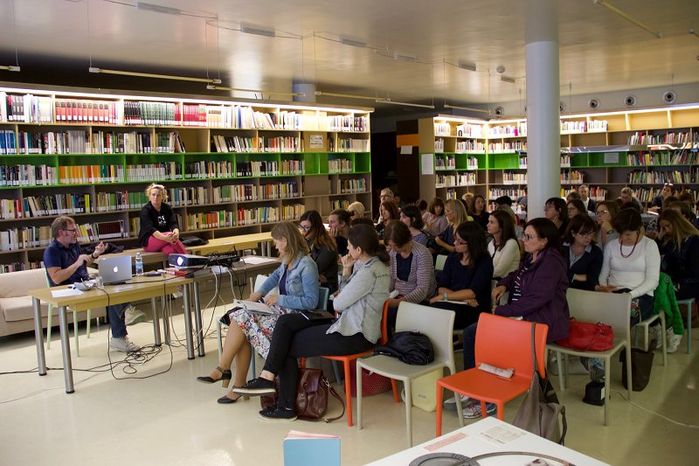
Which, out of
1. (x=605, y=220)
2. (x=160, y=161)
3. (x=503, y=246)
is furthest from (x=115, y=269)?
(x=605, y=220)

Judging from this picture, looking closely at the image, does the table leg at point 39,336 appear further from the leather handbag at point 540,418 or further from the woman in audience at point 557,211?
the woman in audience at point 557,211

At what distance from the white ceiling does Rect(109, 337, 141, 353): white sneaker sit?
3.11 metres

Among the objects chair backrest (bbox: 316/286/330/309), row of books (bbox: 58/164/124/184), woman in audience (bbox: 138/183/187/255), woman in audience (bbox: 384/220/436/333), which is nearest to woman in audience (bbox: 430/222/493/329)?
woman in audience (bbox: 384/220/436/333)

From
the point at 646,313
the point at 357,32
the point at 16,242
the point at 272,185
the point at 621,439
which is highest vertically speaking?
the point at 357,32

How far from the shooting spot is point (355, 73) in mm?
10031

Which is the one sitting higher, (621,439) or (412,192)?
(412,192)

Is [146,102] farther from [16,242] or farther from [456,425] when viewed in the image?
[456,425]

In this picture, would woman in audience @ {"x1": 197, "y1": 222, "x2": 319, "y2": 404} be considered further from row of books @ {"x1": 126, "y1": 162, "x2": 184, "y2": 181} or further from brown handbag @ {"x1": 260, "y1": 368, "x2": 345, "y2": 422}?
row of books @ {"x1": 126, "y1": 162, "x2": 184, "y2": 181}

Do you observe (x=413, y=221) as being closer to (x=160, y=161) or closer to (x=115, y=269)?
(x=115, y=269)

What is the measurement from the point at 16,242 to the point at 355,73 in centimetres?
562

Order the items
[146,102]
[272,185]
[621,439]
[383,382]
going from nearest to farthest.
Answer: [621,439], [383,382], [146,102], [272,185]

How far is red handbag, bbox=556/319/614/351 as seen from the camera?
383cm

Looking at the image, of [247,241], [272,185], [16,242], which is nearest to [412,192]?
[272,185]

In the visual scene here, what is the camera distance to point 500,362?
3461 millimetres
